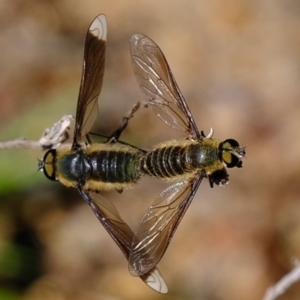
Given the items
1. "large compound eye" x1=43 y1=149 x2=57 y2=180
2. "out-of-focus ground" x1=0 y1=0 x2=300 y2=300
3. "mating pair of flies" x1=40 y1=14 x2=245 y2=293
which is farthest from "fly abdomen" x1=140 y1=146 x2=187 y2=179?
"out-of-focus ground" x1=0 y1=0 x2=300 y2=300

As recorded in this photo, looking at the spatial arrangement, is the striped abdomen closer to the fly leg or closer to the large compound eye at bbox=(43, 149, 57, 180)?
the fly leg

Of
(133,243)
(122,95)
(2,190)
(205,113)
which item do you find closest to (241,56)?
(205,113)

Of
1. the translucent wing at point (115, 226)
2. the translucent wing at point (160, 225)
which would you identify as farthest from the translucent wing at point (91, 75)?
the translucent wing at point (160, 225)

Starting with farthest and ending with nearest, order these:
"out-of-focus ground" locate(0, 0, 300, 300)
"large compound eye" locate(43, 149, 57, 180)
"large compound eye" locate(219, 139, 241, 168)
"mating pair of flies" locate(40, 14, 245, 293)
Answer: "out-of-focus ground" locate(0, 0, 300, 300)
"large compound eye" locate(43, 149, 57, 180)
"mating pair of flies" locate(40, 14, 245, 293)
"large compound eye" locate(219, 139, 241, 168)

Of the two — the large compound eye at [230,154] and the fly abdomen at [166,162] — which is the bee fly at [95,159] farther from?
the large compound eye at [230,154]

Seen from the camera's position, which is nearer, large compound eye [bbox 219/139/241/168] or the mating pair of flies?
large compound eye [bbox 219/139/241/168]

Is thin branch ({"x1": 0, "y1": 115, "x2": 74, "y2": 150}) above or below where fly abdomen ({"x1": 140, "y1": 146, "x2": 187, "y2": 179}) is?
above

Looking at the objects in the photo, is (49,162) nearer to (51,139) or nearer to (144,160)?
(51,139)
